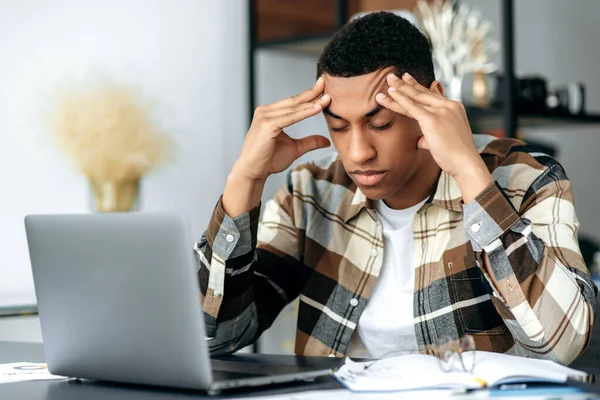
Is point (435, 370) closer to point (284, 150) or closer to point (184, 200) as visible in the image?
point (284, 150)

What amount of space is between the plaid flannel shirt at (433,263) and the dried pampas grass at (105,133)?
2.70ft

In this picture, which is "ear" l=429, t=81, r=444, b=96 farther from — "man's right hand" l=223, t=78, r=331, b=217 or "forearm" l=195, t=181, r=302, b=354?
"forearm" l=195, t=181, r=302, b=354

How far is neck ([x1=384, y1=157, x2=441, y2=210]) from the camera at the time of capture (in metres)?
1.52

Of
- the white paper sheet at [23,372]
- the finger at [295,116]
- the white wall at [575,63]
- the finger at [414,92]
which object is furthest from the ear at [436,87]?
the white wall at [575,63]

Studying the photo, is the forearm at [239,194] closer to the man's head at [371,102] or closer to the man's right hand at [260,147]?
the man's right hand at [260,147]

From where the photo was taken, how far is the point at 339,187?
163cm

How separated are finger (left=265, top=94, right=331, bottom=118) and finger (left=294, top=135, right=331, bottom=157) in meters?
0.13

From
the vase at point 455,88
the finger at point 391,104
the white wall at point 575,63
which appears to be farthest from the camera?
the white wall at point 575,63

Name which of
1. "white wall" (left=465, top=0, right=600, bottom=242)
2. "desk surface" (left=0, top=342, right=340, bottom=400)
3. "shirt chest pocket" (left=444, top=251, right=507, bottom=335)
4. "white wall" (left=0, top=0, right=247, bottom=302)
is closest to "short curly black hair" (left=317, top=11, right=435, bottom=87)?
"shirt chest pocket" (left=444, top=251, right=507, bottom=335)

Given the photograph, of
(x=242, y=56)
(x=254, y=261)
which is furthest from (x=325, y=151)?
(x=254, y=261)

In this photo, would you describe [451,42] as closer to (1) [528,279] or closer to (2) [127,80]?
(2) [127,80]

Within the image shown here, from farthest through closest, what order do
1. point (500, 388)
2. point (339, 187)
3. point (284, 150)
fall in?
point (339, 187) < point (284, 150) < point (500, 388)

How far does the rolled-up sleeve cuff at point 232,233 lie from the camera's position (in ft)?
4.57

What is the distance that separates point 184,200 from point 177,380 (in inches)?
79.1
